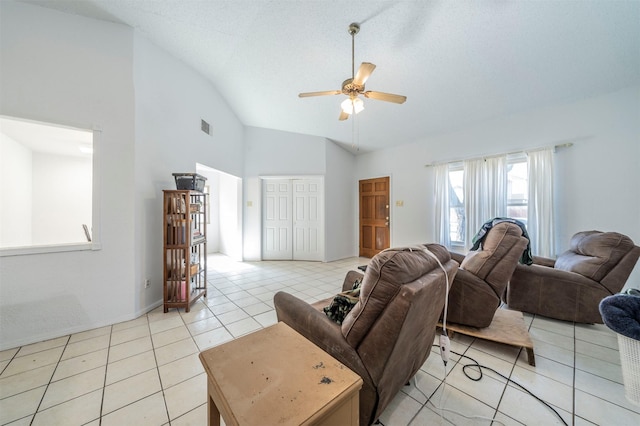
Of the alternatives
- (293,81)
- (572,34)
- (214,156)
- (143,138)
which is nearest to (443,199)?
(572,34)

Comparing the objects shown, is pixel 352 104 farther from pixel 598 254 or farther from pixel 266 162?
pixel 266 162

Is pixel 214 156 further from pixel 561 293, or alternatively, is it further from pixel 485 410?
pixel 561 293

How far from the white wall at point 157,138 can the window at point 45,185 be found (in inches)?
17.2

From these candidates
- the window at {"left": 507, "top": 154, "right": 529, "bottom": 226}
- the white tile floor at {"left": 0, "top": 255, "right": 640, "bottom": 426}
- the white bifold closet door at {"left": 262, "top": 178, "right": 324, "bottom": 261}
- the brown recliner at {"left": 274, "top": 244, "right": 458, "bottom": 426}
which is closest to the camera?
the brown recliner at {"left": 274, "top": 244, "right": 458, "bottom": 426}

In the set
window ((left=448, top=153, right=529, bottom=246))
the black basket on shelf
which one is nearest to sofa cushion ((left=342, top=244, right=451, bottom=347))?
the black basket on shelf

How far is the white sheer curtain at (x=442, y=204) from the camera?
4.20 meters

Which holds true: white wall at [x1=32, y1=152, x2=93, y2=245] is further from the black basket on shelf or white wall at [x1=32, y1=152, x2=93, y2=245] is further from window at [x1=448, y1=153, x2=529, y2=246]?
window at [x1=448, y1=153, x2=529, y2=246]

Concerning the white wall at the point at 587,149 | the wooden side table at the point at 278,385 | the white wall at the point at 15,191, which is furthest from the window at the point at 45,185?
the white wall at the point at 587,149

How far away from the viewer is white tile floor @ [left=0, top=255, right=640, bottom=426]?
1323 mm

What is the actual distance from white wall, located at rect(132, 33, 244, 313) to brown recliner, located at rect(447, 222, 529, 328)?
11.0ft

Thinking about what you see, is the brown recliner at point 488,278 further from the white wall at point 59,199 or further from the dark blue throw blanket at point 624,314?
the white wall at point 59,199

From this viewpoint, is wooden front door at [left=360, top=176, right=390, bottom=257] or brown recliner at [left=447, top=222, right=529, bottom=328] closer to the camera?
brown recliner at [left=447, top=222, right=529, bottom=328]

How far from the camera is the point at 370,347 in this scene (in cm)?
110

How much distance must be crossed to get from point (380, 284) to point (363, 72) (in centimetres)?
184
